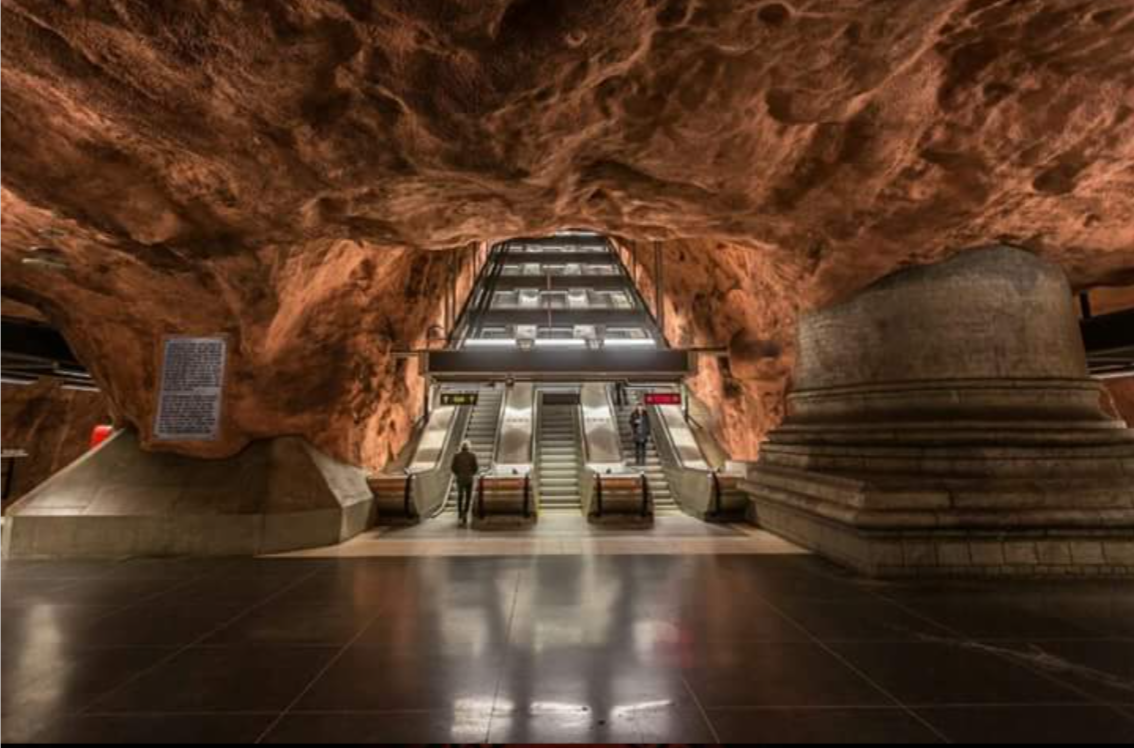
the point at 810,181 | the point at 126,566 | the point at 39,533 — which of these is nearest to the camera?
the point at 810,181

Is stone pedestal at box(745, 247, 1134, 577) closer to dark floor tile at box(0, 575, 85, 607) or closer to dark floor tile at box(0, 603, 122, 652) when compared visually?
dark floor tile at box(0, 603, 122, 652)

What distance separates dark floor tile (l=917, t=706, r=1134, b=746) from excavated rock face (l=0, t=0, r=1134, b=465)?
11.1ft

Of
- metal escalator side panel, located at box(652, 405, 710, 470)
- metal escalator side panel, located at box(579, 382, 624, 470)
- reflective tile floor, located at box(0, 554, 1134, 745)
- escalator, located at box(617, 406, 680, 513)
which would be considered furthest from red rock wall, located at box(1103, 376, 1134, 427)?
reflective tile floor, located at box(0, 554, 1134, 745)

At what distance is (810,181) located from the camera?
4.66 meters

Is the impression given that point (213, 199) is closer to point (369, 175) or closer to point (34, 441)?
point (369, 175)

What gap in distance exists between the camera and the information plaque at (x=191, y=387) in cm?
570

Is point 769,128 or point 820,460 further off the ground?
point 769,128

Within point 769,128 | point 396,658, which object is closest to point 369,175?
point 769,128

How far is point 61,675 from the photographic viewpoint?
255 centimetres

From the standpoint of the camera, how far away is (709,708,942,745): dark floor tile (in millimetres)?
1967

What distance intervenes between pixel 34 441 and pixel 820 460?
653 inches

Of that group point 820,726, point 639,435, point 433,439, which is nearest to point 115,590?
point 820,726

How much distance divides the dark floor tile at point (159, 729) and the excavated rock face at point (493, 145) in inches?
127

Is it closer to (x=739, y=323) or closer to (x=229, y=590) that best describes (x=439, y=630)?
(x=229, y=590)
